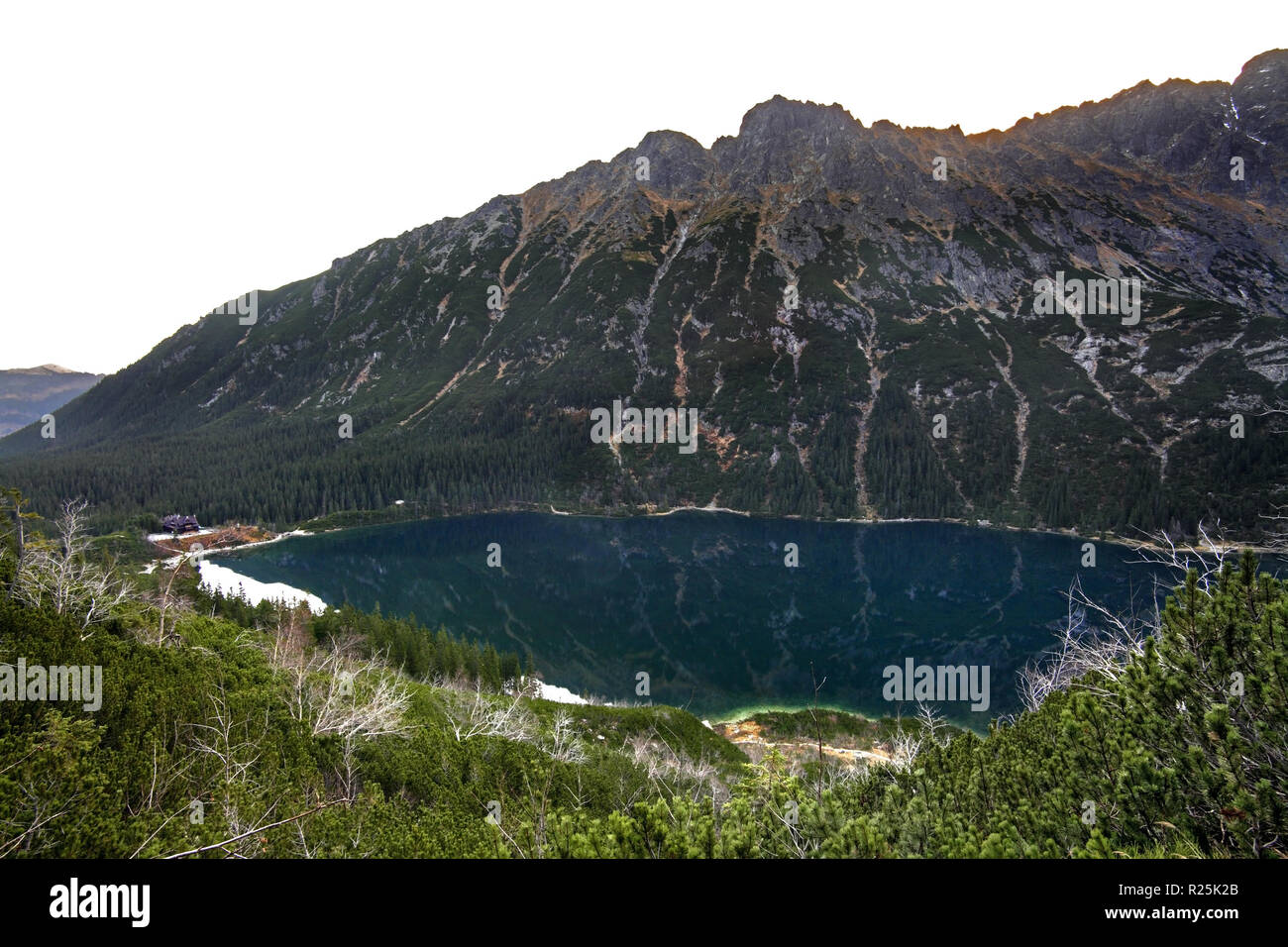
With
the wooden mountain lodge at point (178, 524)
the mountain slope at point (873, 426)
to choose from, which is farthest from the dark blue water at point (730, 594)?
the wooden mountain lodge at point (178, 524)

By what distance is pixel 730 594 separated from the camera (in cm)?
8431

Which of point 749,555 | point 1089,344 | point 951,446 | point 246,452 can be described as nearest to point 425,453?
point 246,452

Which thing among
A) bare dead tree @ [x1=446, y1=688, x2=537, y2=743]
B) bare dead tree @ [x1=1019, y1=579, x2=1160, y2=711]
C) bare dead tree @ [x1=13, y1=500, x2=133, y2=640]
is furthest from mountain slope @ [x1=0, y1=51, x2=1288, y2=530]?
bare dead tree @ [x1=13, y1=500, x2=133, y2=640]

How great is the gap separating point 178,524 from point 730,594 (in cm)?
11815

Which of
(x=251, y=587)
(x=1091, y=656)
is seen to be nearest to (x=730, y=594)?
(x=1091, y=656)

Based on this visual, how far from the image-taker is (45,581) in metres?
14.3

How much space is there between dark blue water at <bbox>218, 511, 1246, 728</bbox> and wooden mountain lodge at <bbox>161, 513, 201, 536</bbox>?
21452 millimetres

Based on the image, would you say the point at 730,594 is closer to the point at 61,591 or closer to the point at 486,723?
the point at 486,723

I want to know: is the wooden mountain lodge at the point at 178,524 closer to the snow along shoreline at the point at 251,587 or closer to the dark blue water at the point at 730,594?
the snow along shoreline at the point at 251,587

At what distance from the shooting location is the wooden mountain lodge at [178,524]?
389 feet

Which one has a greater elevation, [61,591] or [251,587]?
[61,591]
